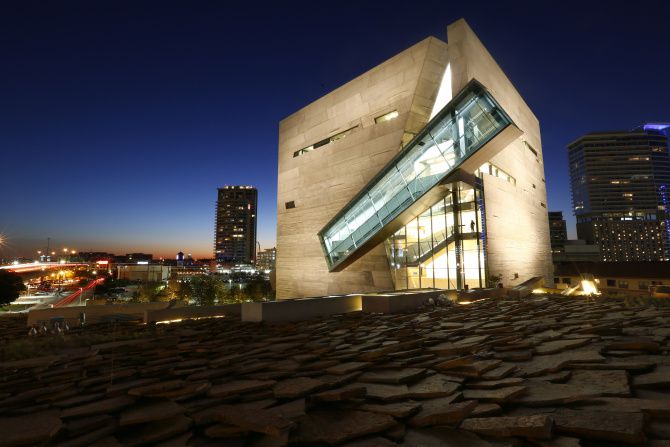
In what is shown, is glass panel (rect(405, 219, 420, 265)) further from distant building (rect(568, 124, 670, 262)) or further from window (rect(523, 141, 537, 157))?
distant building (rect(568, 124, 670, 262))

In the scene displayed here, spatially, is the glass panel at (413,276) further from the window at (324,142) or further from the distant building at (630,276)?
the distant building at (630,276)

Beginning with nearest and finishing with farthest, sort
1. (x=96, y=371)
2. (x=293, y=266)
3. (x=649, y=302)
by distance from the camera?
1. (x=96, y=371)
2. (x=649, y=302)
3. (x=293, y=266)

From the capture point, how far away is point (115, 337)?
25.4 feet

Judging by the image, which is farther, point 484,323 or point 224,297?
point 224,297

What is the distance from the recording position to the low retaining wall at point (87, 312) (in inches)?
439

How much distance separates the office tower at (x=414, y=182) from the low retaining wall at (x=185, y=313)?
31.8 ft

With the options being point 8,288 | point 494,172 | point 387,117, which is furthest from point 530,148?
point 8,288

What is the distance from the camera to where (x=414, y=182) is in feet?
56.7

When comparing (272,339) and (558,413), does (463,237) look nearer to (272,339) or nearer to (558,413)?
(272,339)

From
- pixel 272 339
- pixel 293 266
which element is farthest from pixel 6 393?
pixel 293 266

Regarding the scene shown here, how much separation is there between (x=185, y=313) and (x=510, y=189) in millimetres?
22721

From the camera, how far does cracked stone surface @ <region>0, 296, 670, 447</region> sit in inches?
103

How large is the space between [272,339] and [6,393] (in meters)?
3.75

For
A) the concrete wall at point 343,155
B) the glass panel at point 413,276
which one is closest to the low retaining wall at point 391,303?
the concrete wall at point 343,155
